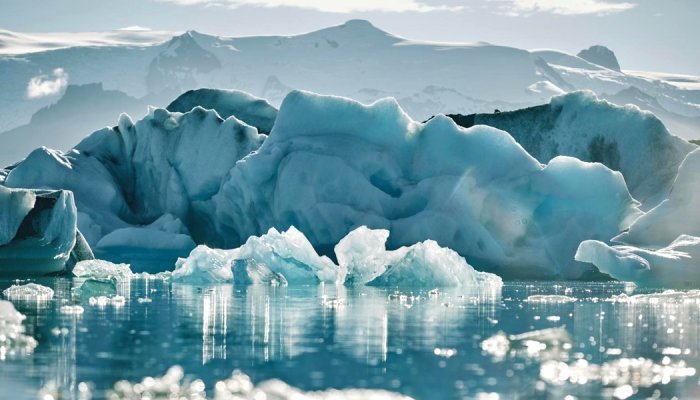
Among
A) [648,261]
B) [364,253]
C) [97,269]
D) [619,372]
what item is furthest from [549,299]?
[97,269]

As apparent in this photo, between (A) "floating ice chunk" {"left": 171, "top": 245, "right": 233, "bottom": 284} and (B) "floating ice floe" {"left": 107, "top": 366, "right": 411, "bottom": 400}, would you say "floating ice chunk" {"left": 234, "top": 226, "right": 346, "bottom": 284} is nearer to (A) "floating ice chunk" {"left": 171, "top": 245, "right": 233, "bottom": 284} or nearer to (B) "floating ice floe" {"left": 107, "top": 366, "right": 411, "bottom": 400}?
(A) "floating ice chunk" {"left": 171, "top": 245, "right": 233, "bottom": 284}

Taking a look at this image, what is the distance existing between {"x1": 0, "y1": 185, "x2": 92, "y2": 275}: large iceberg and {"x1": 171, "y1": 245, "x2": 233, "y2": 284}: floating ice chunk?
223 centimetres

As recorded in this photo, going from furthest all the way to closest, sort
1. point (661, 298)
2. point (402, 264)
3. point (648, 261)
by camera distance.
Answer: point (402, 264)
point (648, 261)
point (661, 298)

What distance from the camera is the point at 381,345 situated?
1012 centimetres

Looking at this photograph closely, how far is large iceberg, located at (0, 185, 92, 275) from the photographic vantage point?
2139 centimetres

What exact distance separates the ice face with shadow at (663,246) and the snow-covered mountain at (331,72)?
53.8 meters

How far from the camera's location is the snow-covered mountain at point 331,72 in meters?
72.7

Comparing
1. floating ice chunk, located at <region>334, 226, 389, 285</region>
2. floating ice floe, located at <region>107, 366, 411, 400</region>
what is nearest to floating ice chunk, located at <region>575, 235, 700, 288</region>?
floating ice chunk, located at <region>334, 226, 389, 285</region>

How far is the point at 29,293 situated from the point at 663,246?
1123 centimetres

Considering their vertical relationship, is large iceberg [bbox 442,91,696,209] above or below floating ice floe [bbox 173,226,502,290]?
above

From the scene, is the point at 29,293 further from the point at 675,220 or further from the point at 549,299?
the point at 675,220

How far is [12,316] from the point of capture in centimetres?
1162

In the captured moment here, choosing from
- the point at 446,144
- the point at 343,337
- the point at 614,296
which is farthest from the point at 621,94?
the point at 343,337

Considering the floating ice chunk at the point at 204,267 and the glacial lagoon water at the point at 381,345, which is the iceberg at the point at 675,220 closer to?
the glacial lagoon water at the point at 381,345
